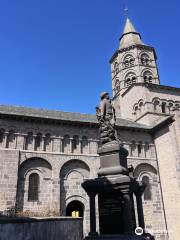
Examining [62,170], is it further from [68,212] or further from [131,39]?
[131,39]

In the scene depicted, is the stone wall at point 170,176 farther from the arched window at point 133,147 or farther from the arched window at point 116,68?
the arched window at point 116,68

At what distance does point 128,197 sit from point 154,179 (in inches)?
706

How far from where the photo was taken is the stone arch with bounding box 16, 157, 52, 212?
2028cm

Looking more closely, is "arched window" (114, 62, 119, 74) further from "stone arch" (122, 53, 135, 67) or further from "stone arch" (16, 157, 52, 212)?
"stone arch" (16, 157, 52, 212)

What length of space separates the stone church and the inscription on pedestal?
1206 centimetres

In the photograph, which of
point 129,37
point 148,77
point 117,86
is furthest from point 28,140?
point 129,37

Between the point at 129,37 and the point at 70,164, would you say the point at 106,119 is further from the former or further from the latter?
the point at 129,37

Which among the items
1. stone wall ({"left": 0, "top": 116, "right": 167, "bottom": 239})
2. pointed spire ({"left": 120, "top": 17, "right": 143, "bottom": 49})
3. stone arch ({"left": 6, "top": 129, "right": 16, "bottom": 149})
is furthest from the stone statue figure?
pointed spire ({"left": 120, "top": 17, "right": 143, "bottom": 49})

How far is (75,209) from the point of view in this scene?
23.1m

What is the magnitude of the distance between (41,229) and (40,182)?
39.0ft

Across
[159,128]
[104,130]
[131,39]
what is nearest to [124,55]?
[131,39]

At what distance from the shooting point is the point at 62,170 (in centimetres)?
2236

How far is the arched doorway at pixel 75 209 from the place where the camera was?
22.0 metres

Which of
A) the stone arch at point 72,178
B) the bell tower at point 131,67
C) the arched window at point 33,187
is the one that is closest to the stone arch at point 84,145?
the stone arch at point 72,178
